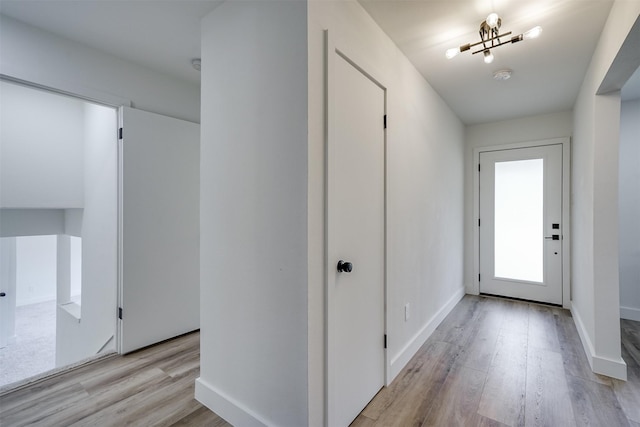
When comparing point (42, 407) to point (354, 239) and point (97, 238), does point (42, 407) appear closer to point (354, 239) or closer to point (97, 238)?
point (97, 238)

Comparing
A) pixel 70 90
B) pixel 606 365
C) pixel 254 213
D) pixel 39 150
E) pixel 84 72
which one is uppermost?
pixel 84 72

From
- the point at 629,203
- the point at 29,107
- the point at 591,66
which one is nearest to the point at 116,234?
the point at 29,107

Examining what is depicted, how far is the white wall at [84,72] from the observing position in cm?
197

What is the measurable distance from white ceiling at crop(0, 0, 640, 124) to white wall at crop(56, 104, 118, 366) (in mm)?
756

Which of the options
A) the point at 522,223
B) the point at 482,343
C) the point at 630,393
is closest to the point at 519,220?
the point at 522,223

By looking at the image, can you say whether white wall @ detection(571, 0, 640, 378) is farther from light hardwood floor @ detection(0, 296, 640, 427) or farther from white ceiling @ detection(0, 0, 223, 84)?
white ceiling @ detection(0, 0, 223, 84)

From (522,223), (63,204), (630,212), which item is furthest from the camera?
(522,223)

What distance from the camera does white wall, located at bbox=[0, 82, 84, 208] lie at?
2.82 metres

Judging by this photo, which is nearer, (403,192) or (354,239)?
(354,239)

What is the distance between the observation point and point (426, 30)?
205 centimetres

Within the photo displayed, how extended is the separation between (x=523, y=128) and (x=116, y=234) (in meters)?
4.91

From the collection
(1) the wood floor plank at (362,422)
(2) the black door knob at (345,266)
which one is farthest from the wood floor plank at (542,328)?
(2) the black door knob at (345,266)

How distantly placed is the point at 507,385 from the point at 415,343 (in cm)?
68

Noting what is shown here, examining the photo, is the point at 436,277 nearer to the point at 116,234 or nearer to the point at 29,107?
the point at 116,234
